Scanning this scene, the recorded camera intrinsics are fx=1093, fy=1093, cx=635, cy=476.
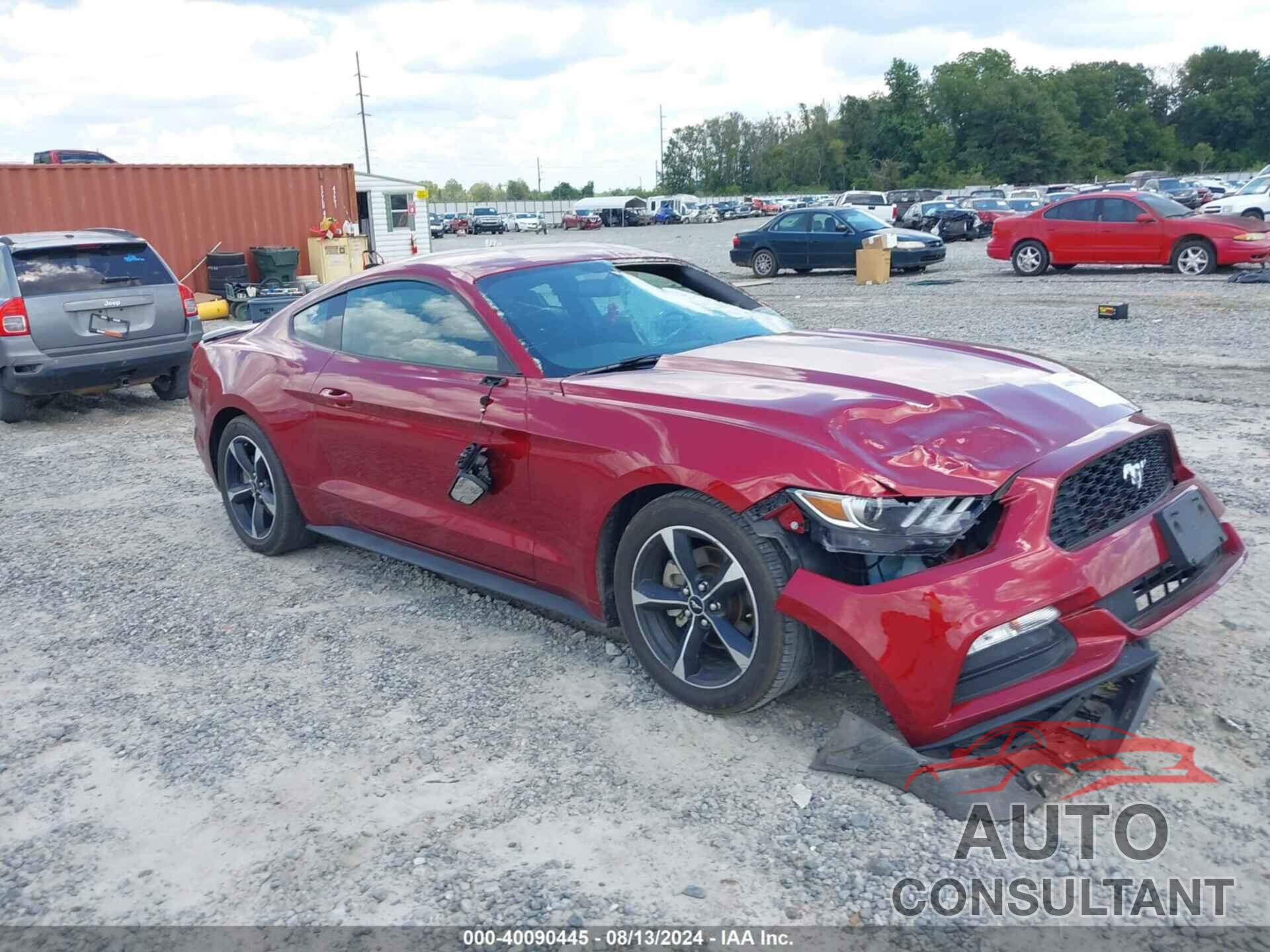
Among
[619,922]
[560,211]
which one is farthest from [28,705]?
[560,211]

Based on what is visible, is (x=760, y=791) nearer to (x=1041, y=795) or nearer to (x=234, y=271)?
(x=1041, y=795)

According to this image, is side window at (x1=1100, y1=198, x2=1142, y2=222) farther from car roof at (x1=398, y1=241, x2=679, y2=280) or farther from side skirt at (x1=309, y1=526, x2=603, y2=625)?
side skirt at (x1=309, y1=526, x2=603, y2=625)

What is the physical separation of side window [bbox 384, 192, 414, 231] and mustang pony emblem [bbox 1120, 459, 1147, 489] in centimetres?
2705

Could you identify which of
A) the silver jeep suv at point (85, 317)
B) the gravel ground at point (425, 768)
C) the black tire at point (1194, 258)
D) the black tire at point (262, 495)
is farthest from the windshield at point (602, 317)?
the black tire at point (1194, 258)

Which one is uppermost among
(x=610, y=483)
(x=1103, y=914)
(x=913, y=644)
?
(x=610, y=483)

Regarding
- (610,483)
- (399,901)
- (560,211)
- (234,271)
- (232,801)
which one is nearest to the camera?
(399,901)

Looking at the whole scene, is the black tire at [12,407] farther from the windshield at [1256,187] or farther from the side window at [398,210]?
the windshield at [1256,187]

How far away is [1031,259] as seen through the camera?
19.8 metres

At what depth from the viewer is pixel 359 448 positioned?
4.89 meters

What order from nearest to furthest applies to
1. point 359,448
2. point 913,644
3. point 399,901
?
1. point 399,901
2. point 913,644
3. point 359,448

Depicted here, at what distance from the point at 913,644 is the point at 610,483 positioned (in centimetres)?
119

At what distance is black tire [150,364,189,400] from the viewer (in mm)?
10531

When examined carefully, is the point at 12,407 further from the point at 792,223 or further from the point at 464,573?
the point at 792,223

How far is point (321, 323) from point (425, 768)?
2.63 metres
